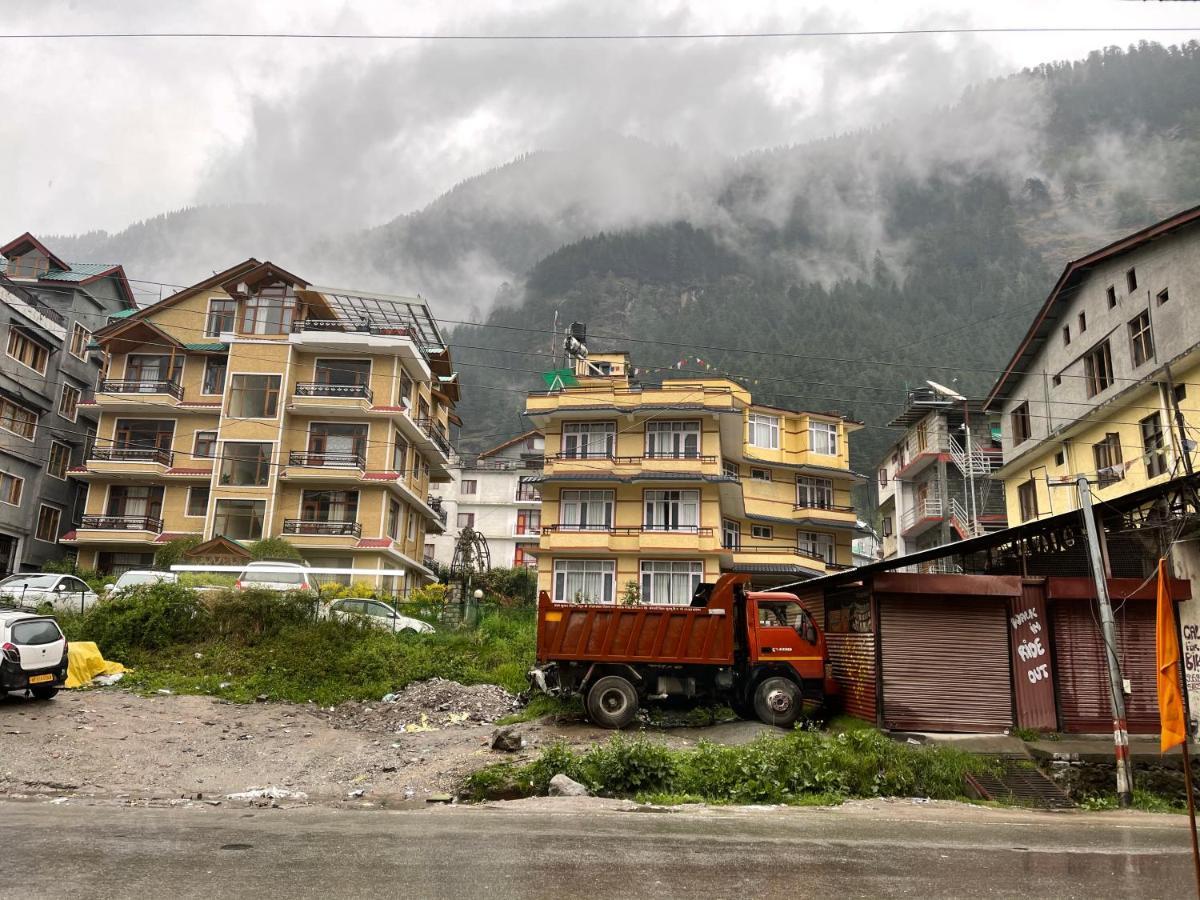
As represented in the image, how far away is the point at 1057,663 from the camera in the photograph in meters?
18.6

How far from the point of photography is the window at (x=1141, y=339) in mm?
27469

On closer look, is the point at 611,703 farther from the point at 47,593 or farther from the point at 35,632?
the point at 47,593

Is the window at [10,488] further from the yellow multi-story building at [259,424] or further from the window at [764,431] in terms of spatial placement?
the window at [764,431]

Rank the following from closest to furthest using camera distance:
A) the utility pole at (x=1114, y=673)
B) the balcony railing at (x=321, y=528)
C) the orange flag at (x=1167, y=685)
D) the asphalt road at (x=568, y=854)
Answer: the orange flag at (x=1167, y=685)
the asphalt road at (x=568, y=854)
the utility pole at (x=1114, y=673)
the balcony railing at (x=321, y=528)

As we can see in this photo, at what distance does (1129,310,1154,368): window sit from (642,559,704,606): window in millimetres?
18059

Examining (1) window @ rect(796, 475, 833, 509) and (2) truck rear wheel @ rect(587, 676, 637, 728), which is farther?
(1) window @ rect(796, 475, 833, 509)

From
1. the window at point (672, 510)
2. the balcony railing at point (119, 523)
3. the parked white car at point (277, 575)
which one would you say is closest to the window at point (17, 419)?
the balcony railing at point (119, 523)

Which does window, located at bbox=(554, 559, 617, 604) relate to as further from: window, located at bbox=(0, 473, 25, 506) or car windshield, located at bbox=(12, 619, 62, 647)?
window, located at bbox=(0, 473, 25, 506)

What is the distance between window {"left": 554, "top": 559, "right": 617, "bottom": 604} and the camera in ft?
124

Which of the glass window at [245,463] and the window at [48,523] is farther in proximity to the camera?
the window at [48,523]

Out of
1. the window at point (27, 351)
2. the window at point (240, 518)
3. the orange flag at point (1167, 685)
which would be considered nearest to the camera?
the orange flag at point (1167, 685)

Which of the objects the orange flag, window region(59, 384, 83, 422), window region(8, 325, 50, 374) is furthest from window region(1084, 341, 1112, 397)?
window region(59, 384, 83, 422)

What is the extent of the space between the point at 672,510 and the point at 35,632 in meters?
25.3

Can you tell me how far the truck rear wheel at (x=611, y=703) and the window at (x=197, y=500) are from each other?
2969cm
